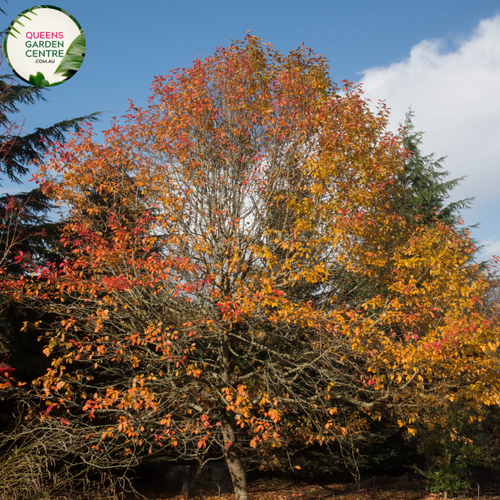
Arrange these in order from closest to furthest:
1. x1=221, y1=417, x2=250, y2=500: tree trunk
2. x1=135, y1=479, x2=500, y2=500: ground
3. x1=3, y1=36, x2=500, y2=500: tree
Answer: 1. x1=3, y1=36, x2=500, y2=500: tree
2. x1=221, y1=417, x2=250, y2=500: tree trunk
3. x1=135, y1=479, x2=500, y2=500: ground

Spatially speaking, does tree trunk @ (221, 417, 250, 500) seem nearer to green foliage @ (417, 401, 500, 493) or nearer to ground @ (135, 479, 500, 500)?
ground @ (135, 479, 500, 500)

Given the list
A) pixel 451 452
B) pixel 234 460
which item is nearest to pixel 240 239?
pixel 234 460

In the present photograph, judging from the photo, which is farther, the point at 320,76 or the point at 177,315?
the point at 320,76

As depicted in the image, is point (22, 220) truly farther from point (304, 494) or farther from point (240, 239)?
point (304, 494)

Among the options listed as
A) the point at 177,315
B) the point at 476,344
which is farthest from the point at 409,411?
the point at 177,315

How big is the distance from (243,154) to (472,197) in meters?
13.6

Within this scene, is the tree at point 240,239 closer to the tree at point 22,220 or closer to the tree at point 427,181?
the tree at point 22,220

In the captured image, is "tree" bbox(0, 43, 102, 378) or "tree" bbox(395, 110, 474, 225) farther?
"tree" bbox(395, 110, 474, 225)

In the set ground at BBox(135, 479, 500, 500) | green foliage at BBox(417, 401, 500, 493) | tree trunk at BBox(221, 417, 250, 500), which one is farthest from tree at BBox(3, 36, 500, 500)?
green foliage at BBox(417, 401, 500, 493)

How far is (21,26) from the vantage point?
707cm

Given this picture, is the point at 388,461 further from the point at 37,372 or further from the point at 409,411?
the point at 37,372

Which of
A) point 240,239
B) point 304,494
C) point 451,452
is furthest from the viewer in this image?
point 451,452

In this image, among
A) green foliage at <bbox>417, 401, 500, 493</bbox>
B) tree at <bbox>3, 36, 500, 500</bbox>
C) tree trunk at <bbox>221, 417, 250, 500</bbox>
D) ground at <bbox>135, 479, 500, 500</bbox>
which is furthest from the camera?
green foliage at <bbox>417, 401, 500, 493</bbox>

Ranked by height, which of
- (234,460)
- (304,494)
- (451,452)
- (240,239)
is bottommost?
(304,494)
